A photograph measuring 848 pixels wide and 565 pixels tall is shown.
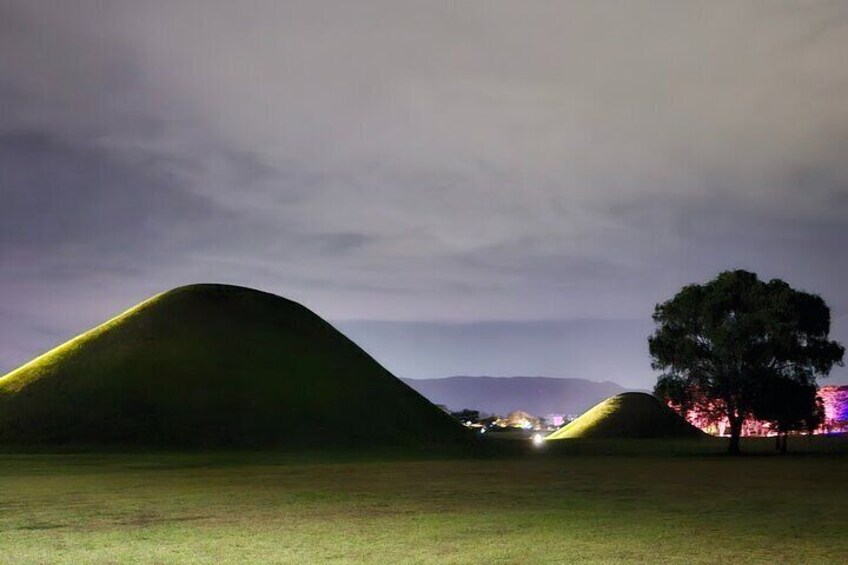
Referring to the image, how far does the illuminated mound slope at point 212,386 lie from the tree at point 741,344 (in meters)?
39.8

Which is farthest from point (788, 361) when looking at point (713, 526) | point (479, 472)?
point (713, 526)

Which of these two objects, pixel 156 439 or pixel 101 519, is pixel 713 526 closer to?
pixel 101 519

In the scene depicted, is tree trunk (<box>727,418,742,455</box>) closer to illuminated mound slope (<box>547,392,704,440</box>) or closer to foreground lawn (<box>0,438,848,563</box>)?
foreground lawn (<box>0,438,848,563</box>)

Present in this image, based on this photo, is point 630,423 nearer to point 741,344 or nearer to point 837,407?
point 837,407

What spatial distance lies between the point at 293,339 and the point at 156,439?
39345 millimetres

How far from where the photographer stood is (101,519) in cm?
2431

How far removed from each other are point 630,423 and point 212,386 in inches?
3481

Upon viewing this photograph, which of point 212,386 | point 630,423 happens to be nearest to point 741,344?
point 212,386

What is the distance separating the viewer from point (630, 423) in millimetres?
164875

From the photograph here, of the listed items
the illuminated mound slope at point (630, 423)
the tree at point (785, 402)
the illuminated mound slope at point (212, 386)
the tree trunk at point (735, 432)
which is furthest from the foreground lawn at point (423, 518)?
the illuminated mound slope at point (630, 423)

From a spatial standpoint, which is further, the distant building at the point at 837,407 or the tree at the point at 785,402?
the distant building at the point at 837,407

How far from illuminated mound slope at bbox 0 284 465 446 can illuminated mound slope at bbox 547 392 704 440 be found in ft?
166

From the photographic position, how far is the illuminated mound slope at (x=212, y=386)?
97125 mm

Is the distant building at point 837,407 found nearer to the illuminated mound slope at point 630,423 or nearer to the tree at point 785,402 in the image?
the illuminated mound slope at point 630,423
